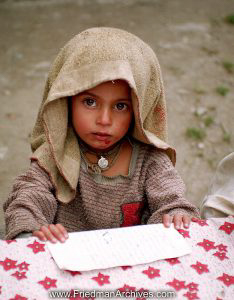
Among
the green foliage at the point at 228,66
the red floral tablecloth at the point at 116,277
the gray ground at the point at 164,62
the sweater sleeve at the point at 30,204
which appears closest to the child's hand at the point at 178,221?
the red floral tablecloth at the point at 116,277

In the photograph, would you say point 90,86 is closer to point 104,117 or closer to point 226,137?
point 104,117

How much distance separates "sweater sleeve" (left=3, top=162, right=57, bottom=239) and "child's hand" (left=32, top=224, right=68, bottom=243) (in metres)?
0.14

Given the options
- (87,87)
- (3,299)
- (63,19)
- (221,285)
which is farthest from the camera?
(63,19)

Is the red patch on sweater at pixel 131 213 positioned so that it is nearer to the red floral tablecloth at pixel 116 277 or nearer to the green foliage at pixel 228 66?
the red floral tablecloth at pixel 116 277

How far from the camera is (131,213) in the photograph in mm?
2105

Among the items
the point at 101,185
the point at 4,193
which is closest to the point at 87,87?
the point at 101,185

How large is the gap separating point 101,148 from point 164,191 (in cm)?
34

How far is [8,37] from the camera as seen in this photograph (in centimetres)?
526

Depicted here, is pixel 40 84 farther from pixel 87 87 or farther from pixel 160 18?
pixel 87 87

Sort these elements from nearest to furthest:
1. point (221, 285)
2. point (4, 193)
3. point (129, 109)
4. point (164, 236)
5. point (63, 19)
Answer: point (221, 285) → point (164, 236) → point (129, 109) → point (4, 193) → point (63, 19)

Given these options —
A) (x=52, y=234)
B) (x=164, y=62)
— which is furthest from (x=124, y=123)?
(x=164, y=62)

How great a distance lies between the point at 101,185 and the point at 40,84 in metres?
2.69

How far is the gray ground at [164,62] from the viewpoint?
3.80 metres

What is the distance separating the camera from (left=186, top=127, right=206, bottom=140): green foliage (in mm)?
3980
